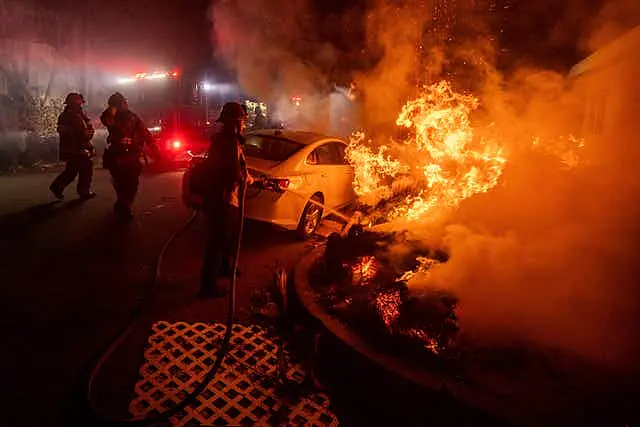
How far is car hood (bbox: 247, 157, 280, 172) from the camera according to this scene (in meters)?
7.13

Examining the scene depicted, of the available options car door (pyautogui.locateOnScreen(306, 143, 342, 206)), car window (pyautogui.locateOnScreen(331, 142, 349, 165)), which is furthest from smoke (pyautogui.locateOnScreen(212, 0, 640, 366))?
car door (pyautogui.locateOnScreen(306, 143, 342, 206))

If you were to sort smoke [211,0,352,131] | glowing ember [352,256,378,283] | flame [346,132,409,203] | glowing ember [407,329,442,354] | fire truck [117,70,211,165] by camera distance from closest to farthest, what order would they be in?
glowing ember [407,329,442,354], glowing ember [352,256,378,283], flame [346,132,409,203], smoke [211,0,352,131], fire truck [117,70,211,165]

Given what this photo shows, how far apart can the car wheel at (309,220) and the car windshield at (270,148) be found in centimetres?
84

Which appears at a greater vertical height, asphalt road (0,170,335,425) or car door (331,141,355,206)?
car door (331,141,355,206)

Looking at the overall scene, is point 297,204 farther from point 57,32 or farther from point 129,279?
point 57,32

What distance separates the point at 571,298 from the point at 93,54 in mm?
19899

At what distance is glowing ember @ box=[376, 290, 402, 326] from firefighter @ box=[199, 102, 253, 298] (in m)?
1.75

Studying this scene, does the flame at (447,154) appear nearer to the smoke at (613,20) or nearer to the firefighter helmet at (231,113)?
the smoke at (613,20)

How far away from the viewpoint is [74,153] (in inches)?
365

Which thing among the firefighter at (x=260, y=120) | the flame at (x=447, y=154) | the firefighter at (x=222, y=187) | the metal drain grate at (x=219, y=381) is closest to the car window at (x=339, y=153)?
the flame at (x=447, y=154)

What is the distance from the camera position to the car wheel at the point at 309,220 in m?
7.60

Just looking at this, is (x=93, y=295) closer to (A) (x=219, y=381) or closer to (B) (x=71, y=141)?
(A) (x=219, y=381)

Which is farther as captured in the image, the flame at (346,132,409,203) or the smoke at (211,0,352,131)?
the smoke at (211,0,352,131)

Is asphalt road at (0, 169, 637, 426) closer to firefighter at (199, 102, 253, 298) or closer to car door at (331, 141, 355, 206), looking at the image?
firefighter at (199, 102, 253, 298)
